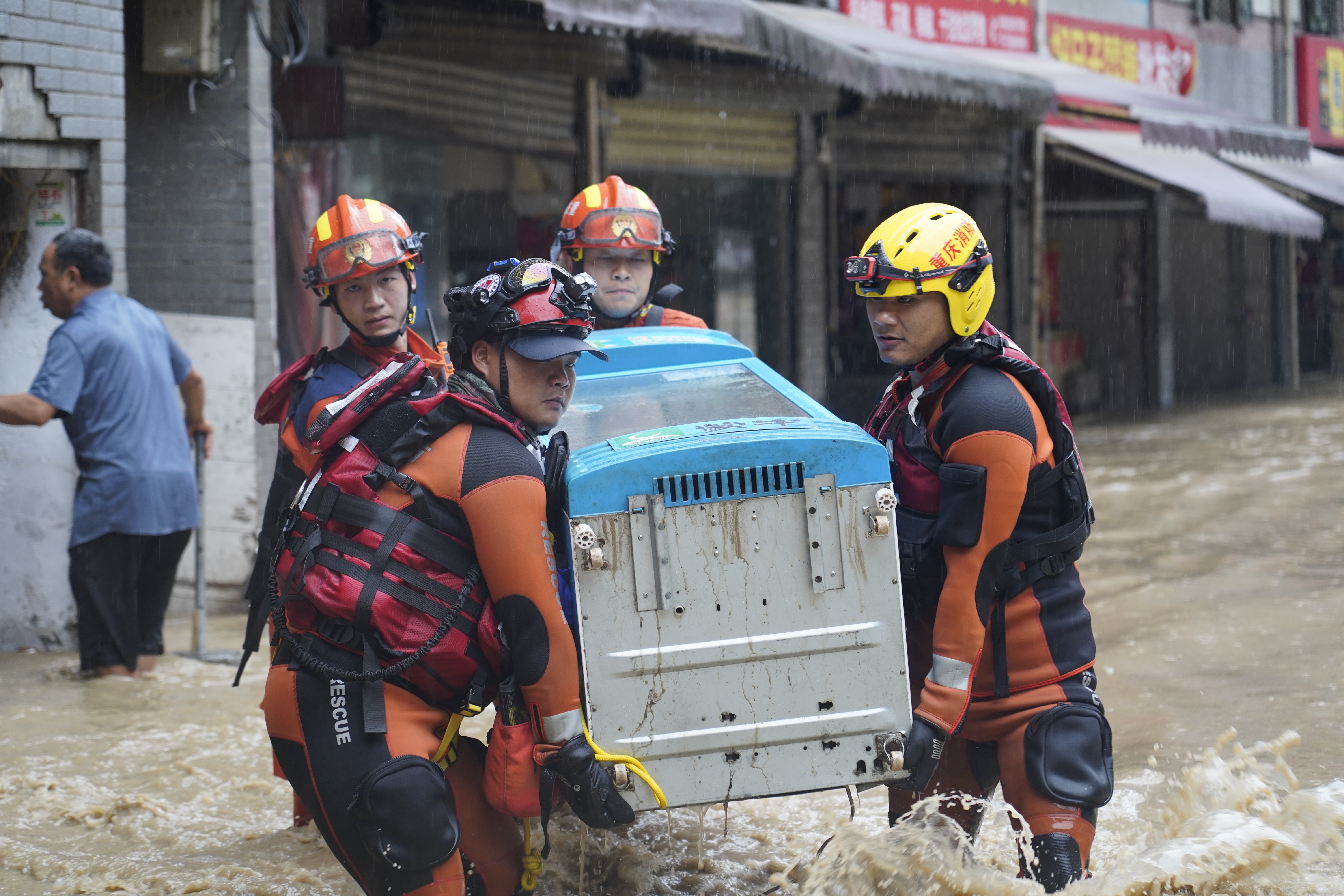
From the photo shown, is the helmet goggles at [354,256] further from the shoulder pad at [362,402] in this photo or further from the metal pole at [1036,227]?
the metal pole at [1036,227]

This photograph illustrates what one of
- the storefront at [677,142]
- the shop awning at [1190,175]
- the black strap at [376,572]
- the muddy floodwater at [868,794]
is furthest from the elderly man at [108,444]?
the shop awning at [1190,175]

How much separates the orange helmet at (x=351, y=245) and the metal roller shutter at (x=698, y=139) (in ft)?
19.9

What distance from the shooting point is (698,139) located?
438 inches

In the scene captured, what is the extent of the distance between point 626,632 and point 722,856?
66.0 inches

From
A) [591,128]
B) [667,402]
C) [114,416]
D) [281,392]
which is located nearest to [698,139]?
[591,128]

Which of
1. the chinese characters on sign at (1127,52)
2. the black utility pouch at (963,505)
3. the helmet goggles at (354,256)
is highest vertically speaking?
the chinese characters on sign at (1127,52)

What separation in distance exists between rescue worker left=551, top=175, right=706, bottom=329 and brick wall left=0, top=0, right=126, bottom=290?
2.66 meters

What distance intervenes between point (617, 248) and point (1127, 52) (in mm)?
14986

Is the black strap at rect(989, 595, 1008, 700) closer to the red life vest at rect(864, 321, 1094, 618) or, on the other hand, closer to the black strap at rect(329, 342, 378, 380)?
the red life vest at rect(864, 321, 1094, 618)

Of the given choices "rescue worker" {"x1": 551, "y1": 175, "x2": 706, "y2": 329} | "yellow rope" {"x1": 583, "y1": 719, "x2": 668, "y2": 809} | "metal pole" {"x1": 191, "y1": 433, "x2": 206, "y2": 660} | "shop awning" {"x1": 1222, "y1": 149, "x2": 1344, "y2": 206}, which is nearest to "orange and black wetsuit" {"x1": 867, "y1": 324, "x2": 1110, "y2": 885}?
"yellow rope" {"x1": 583, "y1": 719, "x2": 668, "y2": 809}

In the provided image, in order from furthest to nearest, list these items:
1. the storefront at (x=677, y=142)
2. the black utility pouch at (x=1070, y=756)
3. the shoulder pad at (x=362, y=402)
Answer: the storefront at (x=677, y=142) < the black utility pouch at (x=1070, y=756) < the shoulder pad at (x=362, y=402)

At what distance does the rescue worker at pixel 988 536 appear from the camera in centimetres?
290

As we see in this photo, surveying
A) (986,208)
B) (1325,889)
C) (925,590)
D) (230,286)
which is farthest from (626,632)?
(986,208)

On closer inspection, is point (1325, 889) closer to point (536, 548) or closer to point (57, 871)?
point (536, 548)
